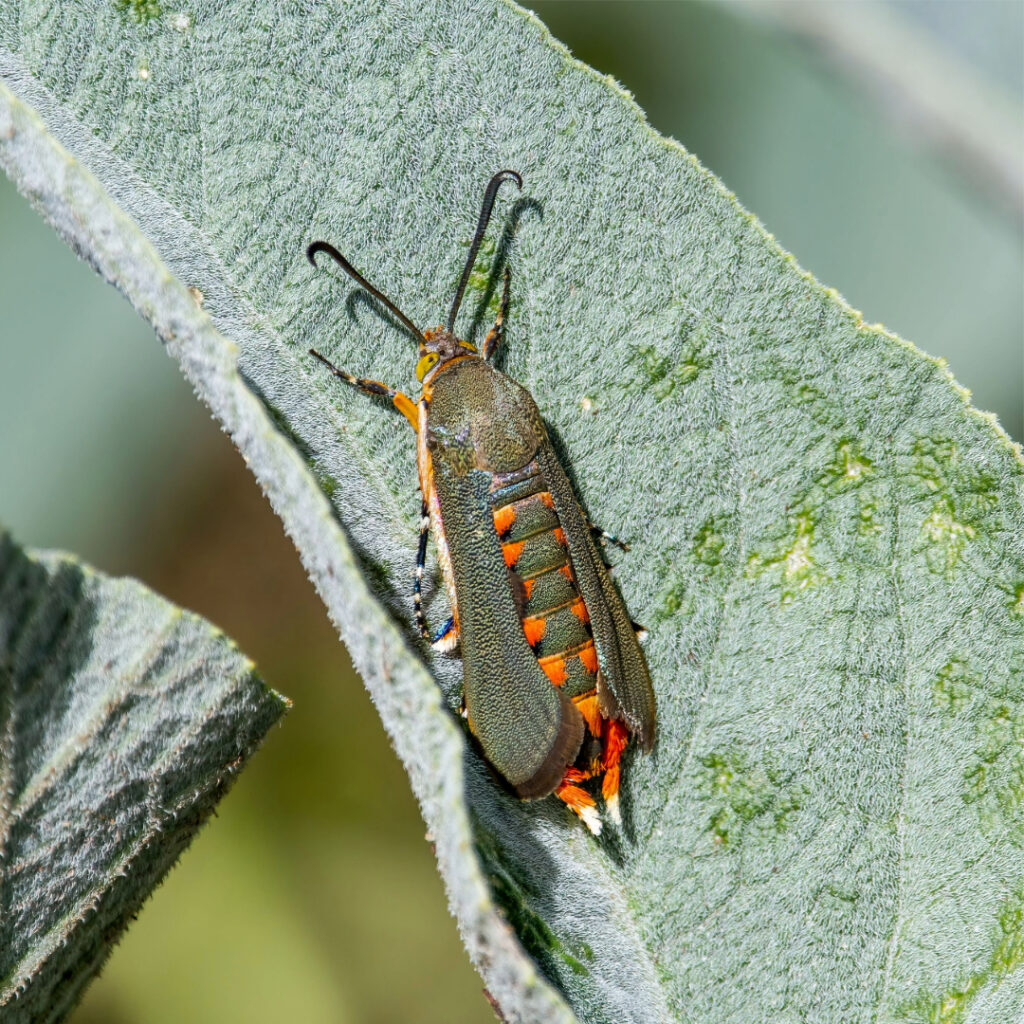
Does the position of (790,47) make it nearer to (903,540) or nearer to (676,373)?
(676,373)

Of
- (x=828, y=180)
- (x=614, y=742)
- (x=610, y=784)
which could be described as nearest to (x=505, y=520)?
(x=614, y=742)

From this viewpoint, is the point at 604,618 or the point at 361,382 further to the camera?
the point at 604,618

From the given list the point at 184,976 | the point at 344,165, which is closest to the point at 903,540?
the point at 344,165

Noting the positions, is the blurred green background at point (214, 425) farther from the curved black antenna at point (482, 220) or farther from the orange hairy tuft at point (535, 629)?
the curved black antenna at point (482, 220)

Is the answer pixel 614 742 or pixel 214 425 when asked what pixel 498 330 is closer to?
pixel 614 742

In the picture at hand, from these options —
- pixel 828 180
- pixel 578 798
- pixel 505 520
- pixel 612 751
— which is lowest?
pixel 578 798

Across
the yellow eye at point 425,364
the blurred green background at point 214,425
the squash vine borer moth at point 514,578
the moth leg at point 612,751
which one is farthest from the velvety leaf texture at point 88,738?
the blurred green background at point 214,425

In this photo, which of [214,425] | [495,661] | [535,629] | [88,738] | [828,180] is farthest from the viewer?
[214,425]
